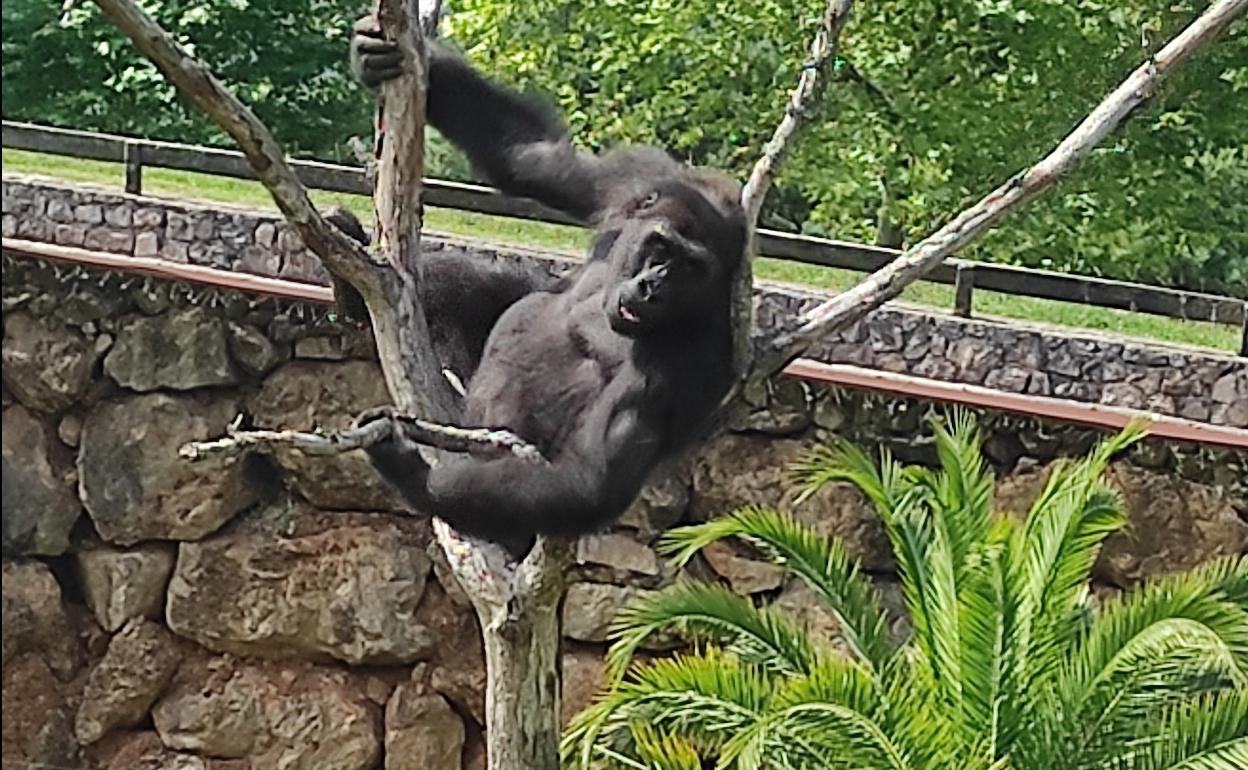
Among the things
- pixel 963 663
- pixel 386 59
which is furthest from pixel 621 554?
pixel 386 59

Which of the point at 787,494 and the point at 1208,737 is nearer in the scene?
the point at 1208,737

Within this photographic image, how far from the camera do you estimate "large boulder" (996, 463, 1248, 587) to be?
5457mm

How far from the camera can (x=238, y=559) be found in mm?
6117

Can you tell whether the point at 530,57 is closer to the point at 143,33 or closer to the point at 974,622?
the point at 974,622

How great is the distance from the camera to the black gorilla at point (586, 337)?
2.68 meters

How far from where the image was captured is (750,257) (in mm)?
2951

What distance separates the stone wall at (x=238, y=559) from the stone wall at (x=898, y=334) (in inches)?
6.0

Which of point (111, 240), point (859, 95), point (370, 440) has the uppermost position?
point (859, 95)

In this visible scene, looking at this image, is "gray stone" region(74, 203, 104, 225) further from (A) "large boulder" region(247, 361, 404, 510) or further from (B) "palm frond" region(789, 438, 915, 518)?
(B) "palm frond" region(789, 438, 915, 518)

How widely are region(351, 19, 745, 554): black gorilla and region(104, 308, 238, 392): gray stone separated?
118 inches

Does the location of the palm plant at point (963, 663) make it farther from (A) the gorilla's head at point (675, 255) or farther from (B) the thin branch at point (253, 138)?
(B) the thin branch at point (253, 138)

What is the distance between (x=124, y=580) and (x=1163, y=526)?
369 cm

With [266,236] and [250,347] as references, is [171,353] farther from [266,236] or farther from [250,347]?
[266,236]

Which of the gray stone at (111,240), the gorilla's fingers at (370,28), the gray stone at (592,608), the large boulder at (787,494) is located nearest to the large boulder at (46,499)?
the gray stone at (111,240)
